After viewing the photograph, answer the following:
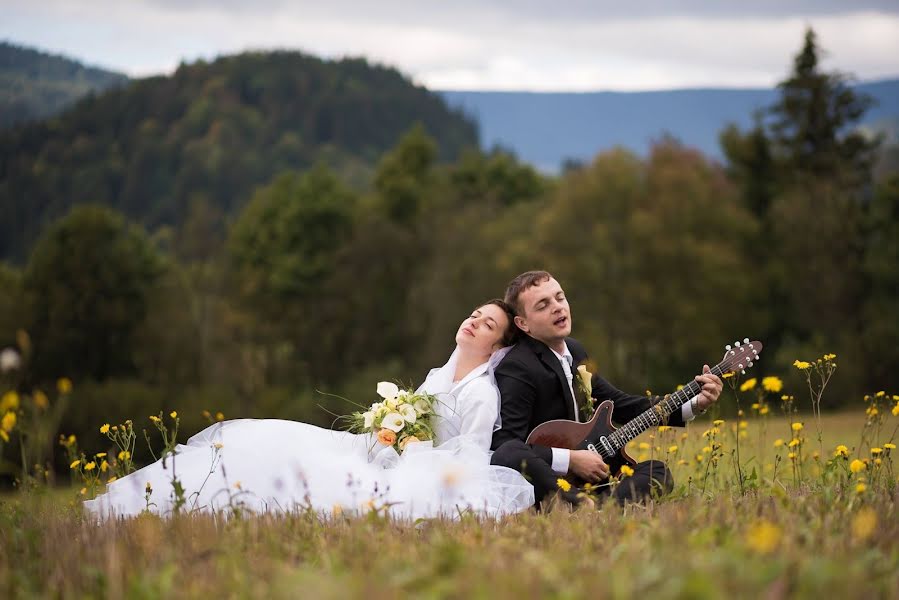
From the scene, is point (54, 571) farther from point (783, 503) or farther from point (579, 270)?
point (579, 270)

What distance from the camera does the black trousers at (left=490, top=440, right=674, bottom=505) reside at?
6223mm

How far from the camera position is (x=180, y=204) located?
356 ft

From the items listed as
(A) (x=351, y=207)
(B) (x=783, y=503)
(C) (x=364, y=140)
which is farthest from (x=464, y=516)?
(C) (x=364, y=140)

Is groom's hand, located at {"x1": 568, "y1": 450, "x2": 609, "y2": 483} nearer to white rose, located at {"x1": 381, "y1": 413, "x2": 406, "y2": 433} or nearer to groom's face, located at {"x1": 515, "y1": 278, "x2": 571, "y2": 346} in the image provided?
groom's face, located at {"x1": 515, "y1": 278, "x2": 571, "y2": 346}

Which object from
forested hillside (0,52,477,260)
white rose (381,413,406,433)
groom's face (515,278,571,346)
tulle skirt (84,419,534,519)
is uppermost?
forested hillside (0,52,477,260)

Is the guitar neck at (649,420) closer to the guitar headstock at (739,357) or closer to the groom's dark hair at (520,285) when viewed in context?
the guitar headstock at (739,357)

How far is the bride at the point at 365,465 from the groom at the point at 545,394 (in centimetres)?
15

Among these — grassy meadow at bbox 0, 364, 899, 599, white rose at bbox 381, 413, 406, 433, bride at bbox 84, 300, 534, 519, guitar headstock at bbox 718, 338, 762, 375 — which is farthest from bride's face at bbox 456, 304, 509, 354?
grassy meadow at bbox 0, 364, 899, 599

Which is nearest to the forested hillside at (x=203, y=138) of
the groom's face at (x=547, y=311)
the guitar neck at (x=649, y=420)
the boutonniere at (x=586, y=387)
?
the boutonniere at (x=586, y=387)

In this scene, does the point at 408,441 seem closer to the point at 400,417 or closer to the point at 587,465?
the point at 400,417

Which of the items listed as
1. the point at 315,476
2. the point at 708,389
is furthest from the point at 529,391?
the point at 315,476

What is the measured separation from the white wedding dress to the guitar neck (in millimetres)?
764

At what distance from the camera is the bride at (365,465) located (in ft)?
19.8

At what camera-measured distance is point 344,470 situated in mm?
6648
